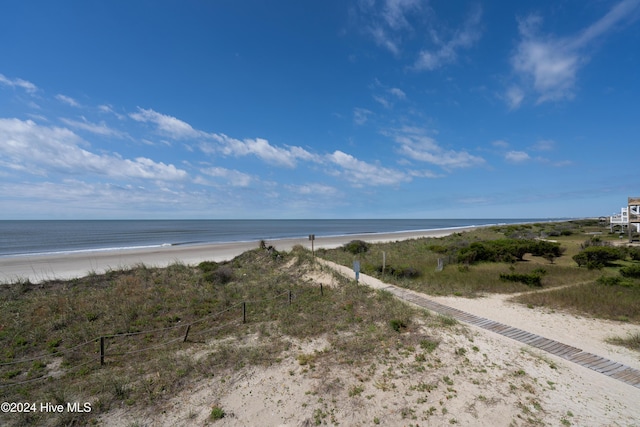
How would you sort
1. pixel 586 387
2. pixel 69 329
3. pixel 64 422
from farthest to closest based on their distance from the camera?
pixel 69 329 < pixel 586 387 < pixel 64 422

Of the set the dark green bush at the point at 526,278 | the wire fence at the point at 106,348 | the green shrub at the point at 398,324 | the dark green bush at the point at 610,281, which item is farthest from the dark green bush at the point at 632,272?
the wire fence at the point at 106,348

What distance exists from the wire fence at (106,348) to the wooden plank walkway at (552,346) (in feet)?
27.6

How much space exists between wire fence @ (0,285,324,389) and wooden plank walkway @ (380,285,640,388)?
841 cm

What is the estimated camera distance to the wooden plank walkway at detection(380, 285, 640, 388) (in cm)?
730

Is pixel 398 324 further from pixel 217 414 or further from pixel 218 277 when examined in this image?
A: pixel 218 277

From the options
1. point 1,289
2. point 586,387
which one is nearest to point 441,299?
point 586,387

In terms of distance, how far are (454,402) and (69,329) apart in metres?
13.0

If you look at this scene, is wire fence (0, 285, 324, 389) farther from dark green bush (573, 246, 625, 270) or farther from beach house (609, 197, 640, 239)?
beach house (609, 197, 640, 239)

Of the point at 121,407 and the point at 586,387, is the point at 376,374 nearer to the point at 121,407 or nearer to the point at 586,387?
the point at 586,387

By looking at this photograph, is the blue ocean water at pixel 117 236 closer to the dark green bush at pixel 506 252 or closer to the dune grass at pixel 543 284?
the dark green bush at pixel 506 252

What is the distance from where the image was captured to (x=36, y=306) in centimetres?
1274

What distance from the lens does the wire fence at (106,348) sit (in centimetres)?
791

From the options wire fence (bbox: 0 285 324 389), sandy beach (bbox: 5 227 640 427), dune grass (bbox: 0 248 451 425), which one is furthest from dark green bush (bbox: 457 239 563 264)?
wire fence (bbox: 0 285 324 389)

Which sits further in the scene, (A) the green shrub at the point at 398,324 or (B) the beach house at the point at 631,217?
(B) the beach house at the point at 631,217
